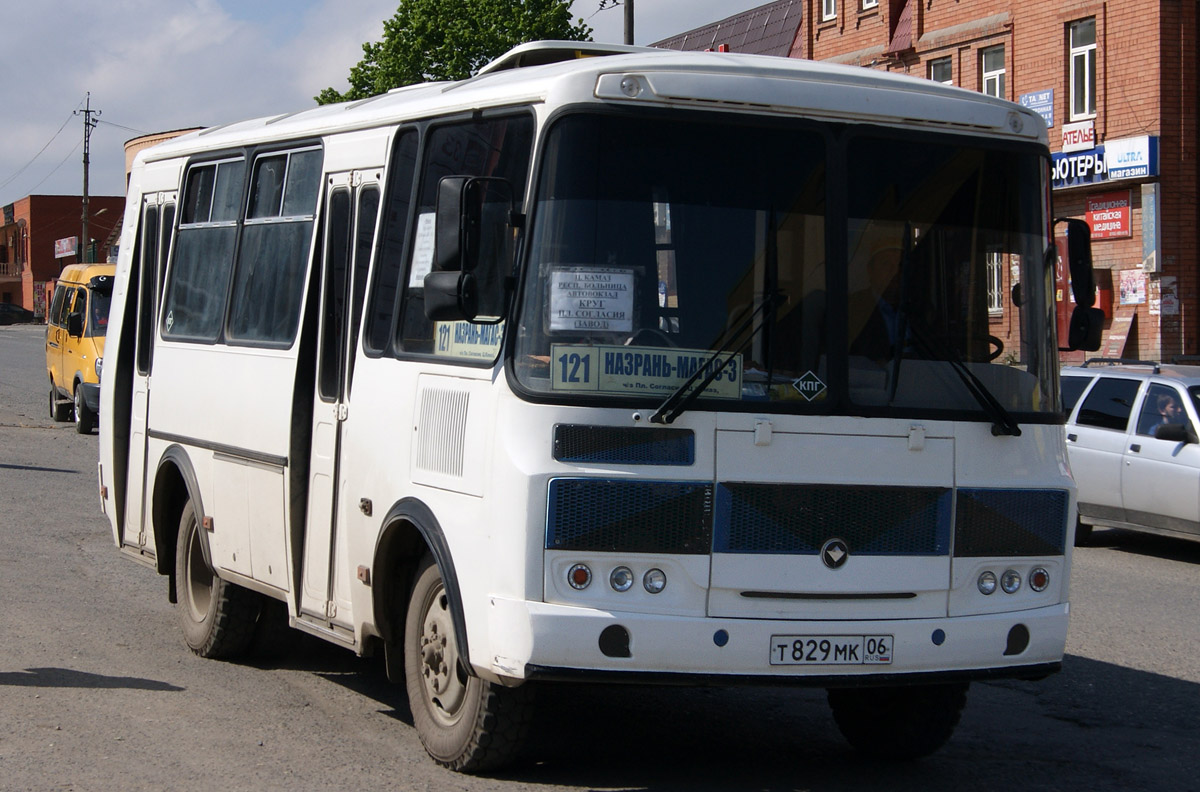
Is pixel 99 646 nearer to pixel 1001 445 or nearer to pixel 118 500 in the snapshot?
pixel 118 500

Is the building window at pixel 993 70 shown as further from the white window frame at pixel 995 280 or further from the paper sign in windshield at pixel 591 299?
the paper sign in windshield at pixel 591 299

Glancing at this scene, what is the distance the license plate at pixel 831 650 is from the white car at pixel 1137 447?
798 centimetres

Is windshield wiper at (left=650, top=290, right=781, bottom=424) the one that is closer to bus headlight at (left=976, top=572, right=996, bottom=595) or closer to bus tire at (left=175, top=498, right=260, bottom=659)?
bus headlight at (left=976, top=572, right=996, bottom=595)

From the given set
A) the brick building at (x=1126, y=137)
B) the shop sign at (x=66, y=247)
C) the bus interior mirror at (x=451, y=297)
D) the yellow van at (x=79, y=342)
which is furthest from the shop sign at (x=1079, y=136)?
the shop sign at (x=66, y=247)

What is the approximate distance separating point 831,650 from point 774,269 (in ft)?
4.56

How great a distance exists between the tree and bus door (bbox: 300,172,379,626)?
41.6 meters

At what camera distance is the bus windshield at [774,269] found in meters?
5.50

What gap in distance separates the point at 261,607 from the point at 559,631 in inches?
139

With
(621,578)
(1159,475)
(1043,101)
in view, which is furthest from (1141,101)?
(621,578)

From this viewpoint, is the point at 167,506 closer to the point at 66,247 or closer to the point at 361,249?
the point at 361,249

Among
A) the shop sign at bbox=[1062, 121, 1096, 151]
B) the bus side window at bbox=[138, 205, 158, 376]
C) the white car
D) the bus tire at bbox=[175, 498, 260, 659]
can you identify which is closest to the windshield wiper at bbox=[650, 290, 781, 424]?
the bus tire at bbox=[175, 498, 260, 659]

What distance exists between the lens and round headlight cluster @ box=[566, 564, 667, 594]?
5.37 meters

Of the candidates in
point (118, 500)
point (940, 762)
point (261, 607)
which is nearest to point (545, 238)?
point (940, 762)

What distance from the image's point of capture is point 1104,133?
2853 centimetres
